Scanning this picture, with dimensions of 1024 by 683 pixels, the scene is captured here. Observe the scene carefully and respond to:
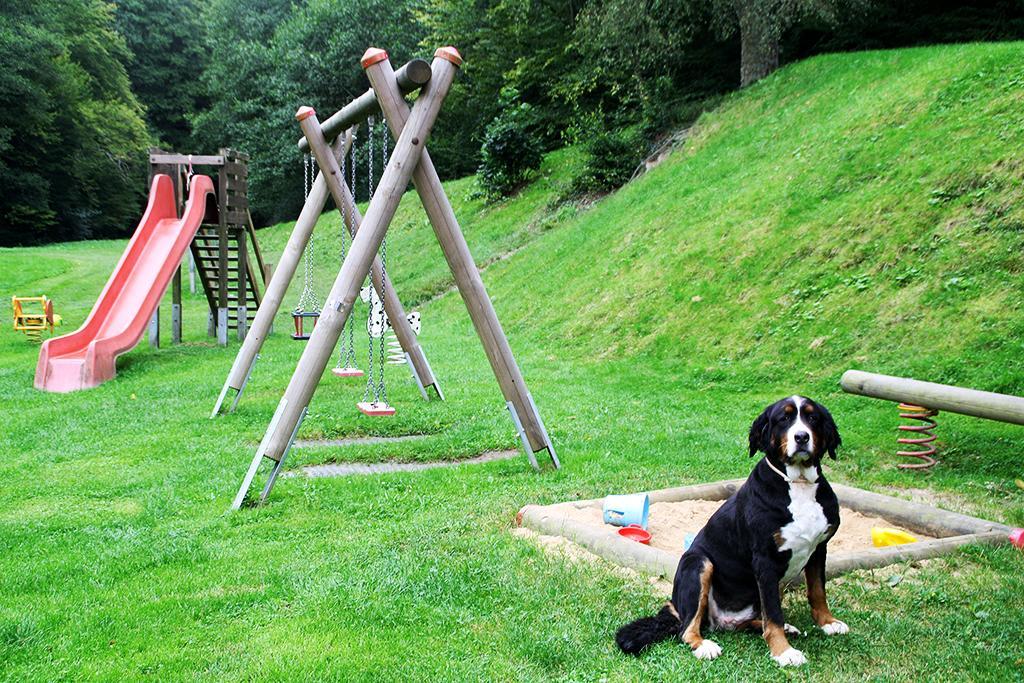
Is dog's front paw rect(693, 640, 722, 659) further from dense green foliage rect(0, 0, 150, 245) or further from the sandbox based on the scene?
dense green foliage rect(0, 0, 150, 245)

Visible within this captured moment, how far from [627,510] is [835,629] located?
184 cm

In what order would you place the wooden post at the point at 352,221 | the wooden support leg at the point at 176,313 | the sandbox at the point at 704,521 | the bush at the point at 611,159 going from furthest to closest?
the bush at the point at 611,159, the wooden support leg at the point at 176,313, the wooden post at the point at 352,221, the sandbox at the point at 704,521

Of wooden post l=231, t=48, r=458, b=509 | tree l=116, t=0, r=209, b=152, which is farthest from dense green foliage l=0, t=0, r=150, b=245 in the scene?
wooden post l=231, t=48, r=458, b=509

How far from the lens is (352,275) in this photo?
23.3 feet

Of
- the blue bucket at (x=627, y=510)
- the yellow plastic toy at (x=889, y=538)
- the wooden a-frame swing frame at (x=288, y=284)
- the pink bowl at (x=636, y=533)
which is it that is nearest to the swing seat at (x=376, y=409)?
the wooden a-frame swing frame at (x=288, y=284)

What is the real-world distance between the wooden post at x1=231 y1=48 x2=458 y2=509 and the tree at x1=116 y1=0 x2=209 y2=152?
55.4m

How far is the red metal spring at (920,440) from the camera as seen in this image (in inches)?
303

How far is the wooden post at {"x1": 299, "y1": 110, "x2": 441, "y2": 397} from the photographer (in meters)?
10.2

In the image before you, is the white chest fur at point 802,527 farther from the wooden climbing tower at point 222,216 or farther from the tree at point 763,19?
Result: the tree at point 763,19

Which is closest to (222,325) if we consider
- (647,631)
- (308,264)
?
(308,264)

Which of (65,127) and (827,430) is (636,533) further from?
(65,127)

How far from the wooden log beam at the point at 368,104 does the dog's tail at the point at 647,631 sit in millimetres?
4255

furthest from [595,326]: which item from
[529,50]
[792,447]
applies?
[529,50]

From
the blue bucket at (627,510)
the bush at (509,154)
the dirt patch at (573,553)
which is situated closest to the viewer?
the dirt patch at (573,553)
